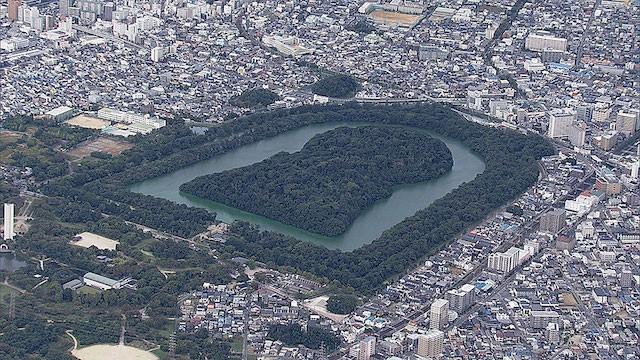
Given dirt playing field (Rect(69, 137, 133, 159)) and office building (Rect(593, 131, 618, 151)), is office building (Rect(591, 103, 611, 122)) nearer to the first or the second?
office building (Rect(593, 131, 618, 151))

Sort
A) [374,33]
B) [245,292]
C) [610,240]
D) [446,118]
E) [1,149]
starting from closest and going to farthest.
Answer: [245,292] → [610,240] → [1,149] → [446,118] → [374,33]

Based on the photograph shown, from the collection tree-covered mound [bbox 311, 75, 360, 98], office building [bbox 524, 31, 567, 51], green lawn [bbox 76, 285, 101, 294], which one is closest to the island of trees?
green lawn [bbox 76, 285, 101, 294]

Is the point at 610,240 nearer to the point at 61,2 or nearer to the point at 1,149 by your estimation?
the point at 1,149

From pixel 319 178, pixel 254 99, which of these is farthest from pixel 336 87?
pixel 319 178

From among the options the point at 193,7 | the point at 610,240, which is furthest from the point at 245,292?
the point at 193,7

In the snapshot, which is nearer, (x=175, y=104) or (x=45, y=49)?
(x=175, y=104)
